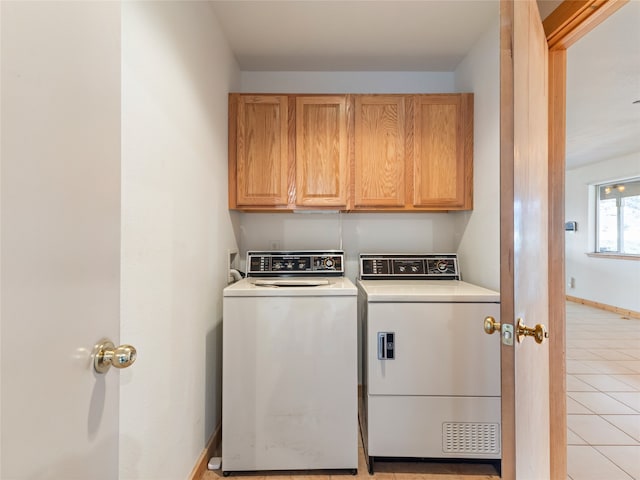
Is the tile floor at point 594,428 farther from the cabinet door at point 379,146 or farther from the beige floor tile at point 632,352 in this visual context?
the cabinet door at point 379,146

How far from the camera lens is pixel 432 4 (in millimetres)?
1712

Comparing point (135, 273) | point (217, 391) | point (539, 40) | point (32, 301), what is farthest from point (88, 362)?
point (539, 40)

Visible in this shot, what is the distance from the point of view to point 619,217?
190 inches

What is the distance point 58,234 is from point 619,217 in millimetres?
6683

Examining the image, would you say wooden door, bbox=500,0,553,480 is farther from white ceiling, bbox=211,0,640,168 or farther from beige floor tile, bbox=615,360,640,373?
beige floor tile, bbox=615,360,640,373

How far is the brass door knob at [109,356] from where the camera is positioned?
0.60 m

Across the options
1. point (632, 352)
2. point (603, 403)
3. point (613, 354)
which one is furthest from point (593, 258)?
point (603, 403)

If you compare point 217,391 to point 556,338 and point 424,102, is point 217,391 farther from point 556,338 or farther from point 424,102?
point 424,102

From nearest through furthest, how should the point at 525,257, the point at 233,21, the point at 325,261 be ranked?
the point at 525,257 < the point at 233,21 < the point at 325,261

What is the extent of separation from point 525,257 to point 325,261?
1.45m

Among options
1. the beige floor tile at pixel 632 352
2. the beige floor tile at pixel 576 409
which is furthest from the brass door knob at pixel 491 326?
the beige floor tile at pixel 632 352

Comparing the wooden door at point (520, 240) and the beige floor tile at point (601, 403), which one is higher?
the wooden door at point (520, 240)

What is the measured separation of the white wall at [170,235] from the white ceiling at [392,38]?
0.32 m

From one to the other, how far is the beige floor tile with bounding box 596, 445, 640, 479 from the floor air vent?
67 centimetres
